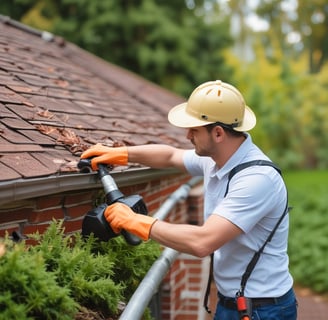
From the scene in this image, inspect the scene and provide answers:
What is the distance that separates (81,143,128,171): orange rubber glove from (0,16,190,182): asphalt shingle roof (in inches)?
3.6

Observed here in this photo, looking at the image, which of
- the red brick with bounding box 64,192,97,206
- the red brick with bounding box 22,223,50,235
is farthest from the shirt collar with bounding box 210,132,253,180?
the red brick with bounding box 22,223,50,235

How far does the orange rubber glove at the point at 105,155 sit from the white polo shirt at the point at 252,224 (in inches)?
20.9

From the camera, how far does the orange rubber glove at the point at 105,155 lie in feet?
10.7

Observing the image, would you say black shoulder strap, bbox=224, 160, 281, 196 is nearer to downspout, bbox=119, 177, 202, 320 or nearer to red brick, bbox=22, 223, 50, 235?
downspout, bbox=119, 177, 202, 320

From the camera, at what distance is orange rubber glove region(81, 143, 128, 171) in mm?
3248

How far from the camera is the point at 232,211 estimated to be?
288 cm

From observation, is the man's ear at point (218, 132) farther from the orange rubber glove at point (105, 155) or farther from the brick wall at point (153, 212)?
the brick wall at point (153, 212)

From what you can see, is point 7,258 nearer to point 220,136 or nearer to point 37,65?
point 220,136

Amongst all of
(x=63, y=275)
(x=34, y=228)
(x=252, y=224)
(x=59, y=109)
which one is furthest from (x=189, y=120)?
(x=59, y=109)

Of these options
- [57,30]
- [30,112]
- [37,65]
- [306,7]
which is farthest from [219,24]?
[306,7]

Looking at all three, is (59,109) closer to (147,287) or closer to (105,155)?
(105,155)

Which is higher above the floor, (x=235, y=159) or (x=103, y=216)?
(x=235, y=159)

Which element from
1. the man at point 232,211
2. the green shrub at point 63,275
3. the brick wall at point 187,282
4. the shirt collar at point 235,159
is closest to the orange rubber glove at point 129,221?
the man at point 232,211

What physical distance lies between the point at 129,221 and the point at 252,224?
62cm
